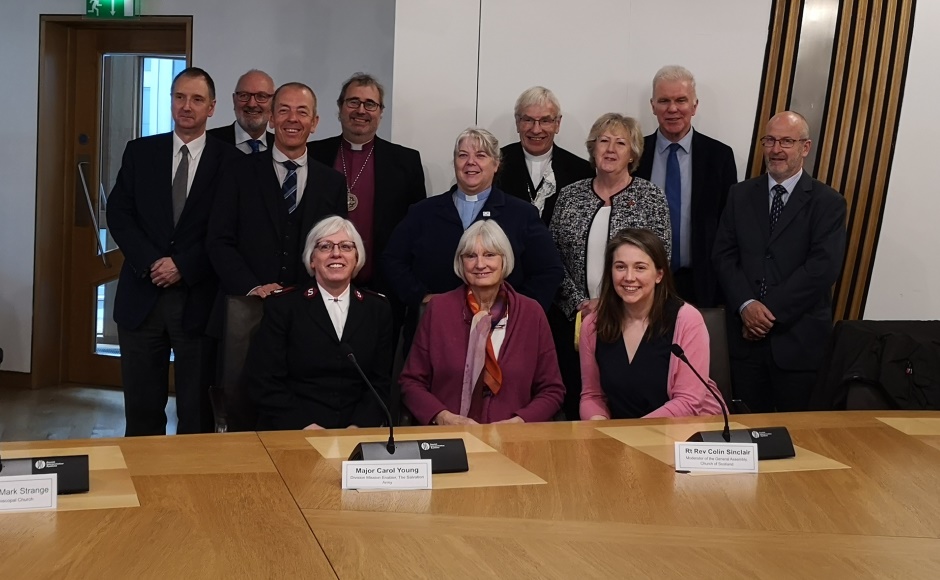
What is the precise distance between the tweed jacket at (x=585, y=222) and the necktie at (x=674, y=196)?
30 centimetres

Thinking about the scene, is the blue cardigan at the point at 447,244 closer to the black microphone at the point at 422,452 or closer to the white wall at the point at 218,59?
the black microphone at the point at 422,452

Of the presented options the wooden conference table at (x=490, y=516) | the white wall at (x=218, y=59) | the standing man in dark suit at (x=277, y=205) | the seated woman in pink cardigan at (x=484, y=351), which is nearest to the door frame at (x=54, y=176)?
the white wall at (x=218, y=59)

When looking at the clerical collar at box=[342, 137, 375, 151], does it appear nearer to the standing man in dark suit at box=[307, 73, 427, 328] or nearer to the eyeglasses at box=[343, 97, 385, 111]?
the standing man in dark suit at box=[307, 73, 427, 328]

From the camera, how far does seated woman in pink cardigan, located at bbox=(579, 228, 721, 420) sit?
317 centimetres

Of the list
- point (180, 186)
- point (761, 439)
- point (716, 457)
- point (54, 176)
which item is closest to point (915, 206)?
point (761, 439)

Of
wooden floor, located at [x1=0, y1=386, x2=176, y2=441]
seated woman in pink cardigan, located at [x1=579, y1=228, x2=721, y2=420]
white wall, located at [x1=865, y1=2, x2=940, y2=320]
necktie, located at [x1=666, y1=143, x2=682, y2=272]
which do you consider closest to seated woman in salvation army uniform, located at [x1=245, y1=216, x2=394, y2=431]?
seated woman in pink cardigan, located at [x1=579, y1=228, x2=721, y2=420]

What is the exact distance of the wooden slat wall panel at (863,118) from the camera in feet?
15.8

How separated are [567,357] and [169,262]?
1.49 meters

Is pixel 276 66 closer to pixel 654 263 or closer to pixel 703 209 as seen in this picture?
pixel 703 209

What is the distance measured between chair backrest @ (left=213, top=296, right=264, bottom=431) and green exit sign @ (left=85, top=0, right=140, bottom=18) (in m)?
3.59

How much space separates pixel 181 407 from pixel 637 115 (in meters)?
2.39

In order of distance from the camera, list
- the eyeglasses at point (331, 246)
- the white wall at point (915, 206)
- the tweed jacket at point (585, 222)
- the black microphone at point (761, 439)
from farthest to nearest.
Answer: the white wall at point (915, 206)
the tweed jacket at point (585, 222)
the eyeglasses at point (331, 246)
the black microphone at point (761, 439)

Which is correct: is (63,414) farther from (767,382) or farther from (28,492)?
(28,492)

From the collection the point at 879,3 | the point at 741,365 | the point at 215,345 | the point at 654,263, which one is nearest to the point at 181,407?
the point at 215,345
